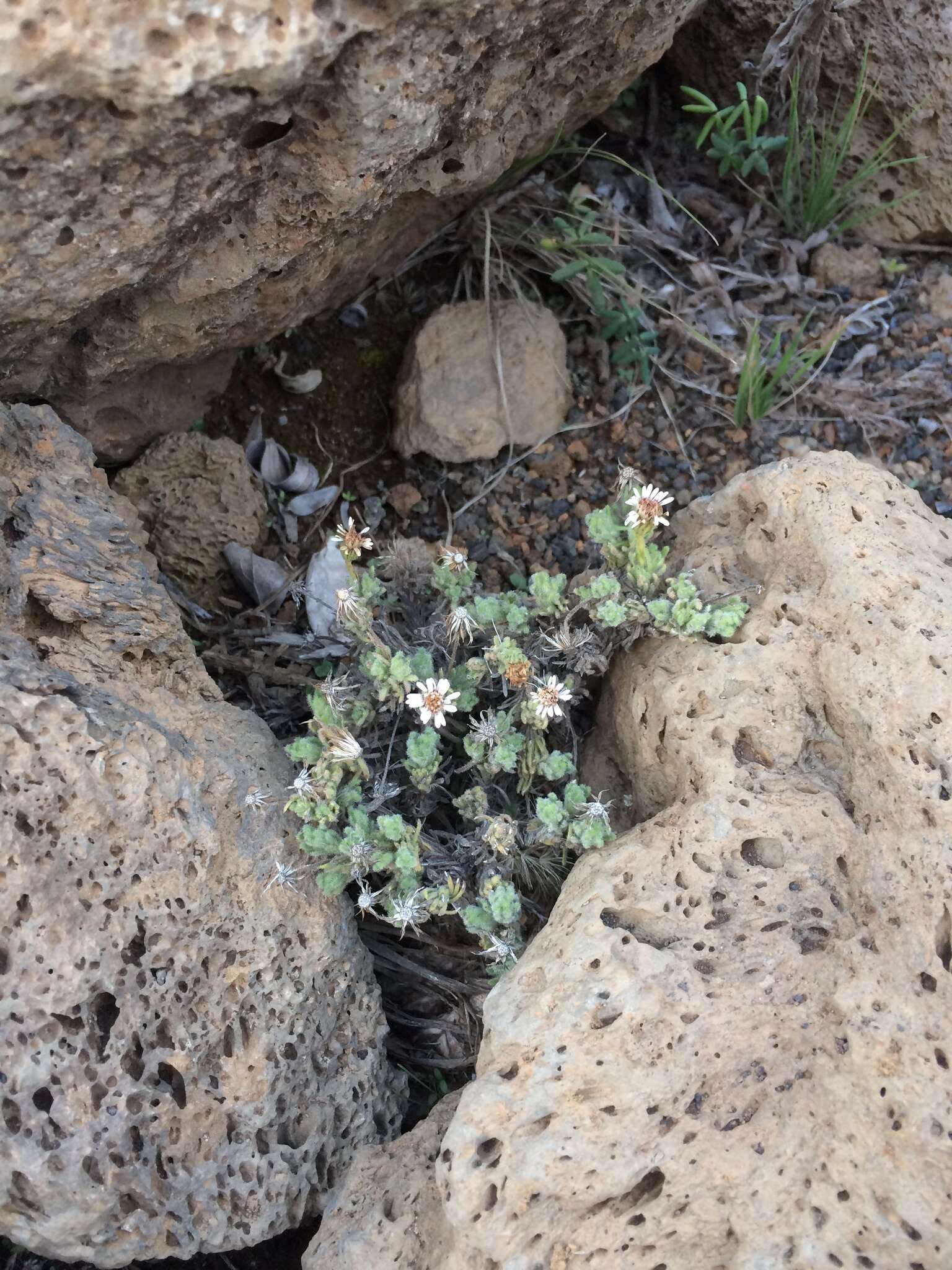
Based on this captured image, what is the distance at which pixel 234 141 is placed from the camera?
1932 millimetres

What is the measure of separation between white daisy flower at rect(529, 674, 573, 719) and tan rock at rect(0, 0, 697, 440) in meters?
1.06

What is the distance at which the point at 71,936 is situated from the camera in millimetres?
1858

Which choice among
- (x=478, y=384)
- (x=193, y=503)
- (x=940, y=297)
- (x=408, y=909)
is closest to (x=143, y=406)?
(x=193, y=503)

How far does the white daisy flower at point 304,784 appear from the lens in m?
2.07

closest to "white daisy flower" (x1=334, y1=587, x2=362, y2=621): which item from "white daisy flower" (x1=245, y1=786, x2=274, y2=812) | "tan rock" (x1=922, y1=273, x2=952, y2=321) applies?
"white daisy flower" (x1=245, y1=786, x2=274, y2=812)

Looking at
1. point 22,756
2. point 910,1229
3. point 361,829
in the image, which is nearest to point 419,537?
point 361,829

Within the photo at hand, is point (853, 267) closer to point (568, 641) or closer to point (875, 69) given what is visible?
point (875, 69)

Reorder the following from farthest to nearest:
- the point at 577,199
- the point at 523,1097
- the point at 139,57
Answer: the point at 577,199 → the point at 523,1097 → the point at 139,57

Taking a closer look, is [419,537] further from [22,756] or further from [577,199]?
[22,756]

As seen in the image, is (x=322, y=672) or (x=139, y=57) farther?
(x=322, y=672)

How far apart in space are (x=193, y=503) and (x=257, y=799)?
3.66 feet

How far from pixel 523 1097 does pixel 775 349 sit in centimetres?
238

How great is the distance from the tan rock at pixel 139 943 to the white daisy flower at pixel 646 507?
2.97 ft

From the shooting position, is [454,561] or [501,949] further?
[454,561]
